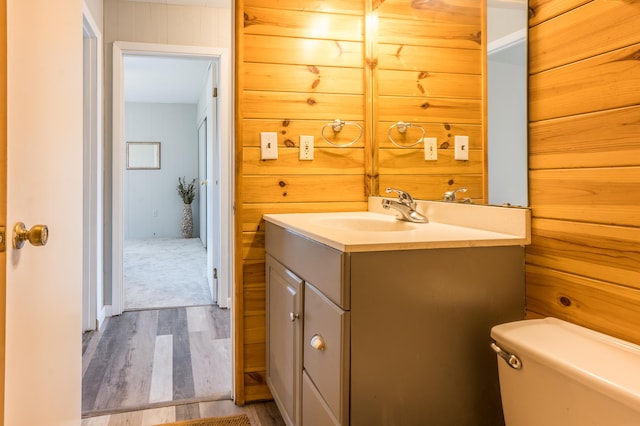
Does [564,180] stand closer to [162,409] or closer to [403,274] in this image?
[403,274]

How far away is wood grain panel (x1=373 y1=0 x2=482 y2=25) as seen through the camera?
1.65 metres

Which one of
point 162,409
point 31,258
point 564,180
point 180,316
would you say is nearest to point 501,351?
point 564,180

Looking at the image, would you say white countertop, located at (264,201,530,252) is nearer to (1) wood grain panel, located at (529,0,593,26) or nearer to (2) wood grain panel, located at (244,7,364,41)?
(1) wood grain panel, located at (529,0,593,26)

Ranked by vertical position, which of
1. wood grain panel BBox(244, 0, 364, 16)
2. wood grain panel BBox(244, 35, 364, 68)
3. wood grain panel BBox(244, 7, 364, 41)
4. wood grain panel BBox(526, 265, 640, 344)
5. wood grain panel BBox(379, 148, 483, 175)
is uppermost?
wood grain panel BBox(244, 0, 364, 16)

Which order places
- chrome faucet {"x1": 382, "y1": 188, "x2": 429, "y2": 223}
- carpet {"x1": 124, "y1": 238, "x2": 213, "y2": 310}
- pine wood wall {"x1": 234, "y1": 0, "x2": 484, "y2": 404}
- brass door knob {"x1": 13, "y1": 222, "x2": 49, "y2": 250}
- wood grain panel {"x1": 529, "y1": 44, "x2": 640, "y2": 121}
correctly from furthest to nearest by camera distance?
carpet {"x1": 124, "y1": 238, "x2": 213, "y2": 310}
pine wood wall {"x1": 234, "y1": 0, "x2": 484, "y2": 404}
chrome faucet {"x1": 382, "y1": 188, "x2": 429, "y2": 223}
brass door knob {"x1": 13, "y1": 222, "x2": 49, "y2": 250}
wood grain panel {"x1": 529, "y1": 44, "x2": 640, "y2": 121}

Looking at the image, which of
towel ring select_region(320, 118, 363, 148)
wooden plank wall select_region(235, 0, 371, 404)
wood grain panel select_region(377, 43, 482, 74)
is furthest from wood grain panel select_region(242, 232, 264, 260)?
wood grain panel select_region(377, 43, 482, 74)

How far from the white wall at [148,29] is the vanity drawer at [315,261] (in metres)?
2.05

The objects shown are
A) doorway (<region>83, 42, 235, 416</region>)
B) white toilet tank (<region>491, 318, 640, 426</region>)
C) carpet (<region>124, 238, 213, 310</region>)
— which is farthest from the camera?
carpet (<region>124, 238, 213, 310</region>)

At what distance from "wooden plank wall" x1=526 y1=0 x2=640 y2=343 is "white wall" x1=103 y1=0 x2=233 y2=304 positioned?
2749 mm

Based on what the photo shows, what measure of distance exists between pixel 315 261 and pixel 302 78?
112 cm

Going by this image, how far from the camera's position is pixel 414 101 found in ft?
6.70

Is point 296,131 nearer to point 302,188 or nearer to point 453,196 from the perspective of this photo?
point 302,188

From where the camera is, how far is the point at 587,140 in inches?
43.9

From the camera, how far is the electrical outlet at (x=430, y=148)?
1887 millimetres
